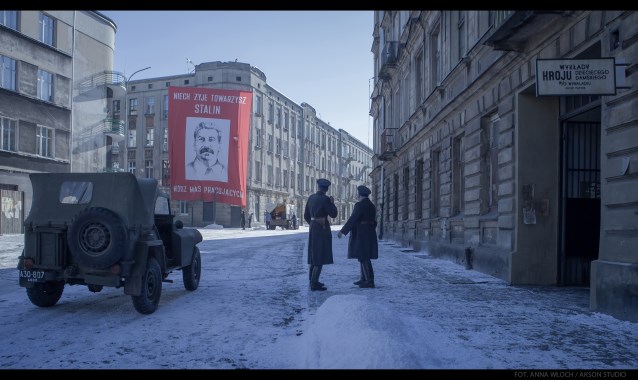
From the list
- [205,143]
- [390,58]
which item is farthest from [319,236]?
[205,143]

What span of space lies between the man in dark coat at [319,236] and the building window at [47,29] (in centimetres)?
2716

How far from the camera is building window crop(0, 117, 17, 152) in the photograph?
26703 millimetres

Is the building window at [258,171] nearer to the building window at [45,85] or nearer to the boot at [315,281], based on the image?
the building window at [45,85]

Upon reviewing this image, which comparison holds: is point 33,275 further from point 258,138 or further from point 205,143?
point 258,138

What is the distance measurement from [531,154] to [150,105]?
49.5m

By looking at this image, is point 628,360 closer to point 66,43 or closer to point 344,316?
point 344,316

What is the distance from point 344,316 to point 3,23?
2892 centimetres

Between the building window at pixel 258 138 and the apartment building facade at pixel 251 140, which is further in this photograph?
the building window at pixel 258 138

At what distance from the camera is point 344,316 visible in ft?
16.1

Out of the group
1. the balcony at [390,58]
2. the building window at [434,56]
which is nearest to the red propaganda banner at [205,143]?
the balcony at [390,58]

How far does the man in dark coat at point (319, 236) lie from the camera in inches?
341

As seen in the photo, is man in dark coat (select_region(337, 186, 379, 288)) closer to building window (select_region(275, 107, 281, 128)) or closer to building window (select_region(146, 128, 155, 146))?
building window (select_region(146, 128, 155, 146))

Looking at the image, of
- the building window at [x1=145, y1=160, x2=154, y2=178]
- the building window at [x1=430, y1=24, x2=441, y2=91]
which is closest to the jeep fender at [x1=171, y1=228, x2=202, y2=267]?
the building window at [x1=430, y1=24, x2=441, y2=91]

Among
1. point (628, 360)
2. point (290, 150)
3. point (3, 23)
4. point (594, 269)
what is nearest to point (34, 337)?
point (628, 360)
